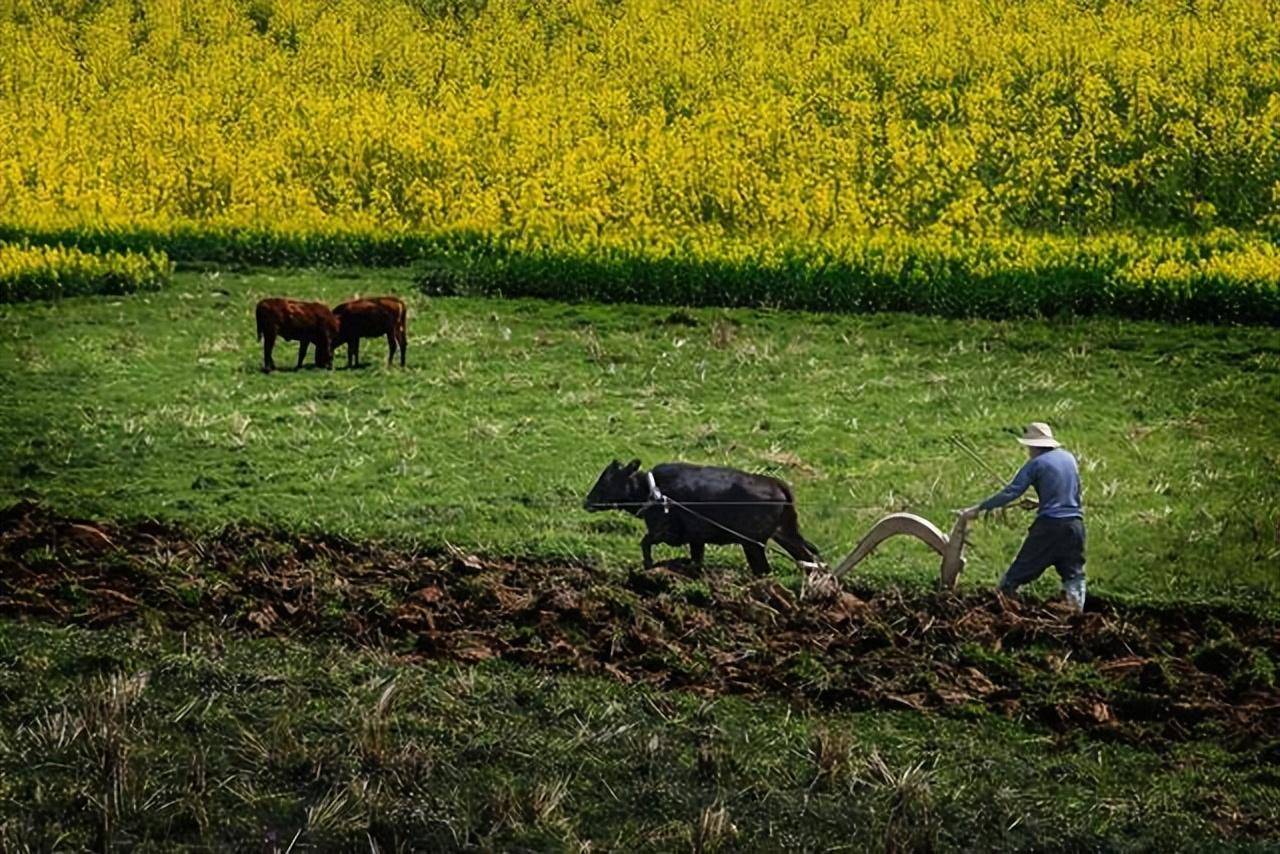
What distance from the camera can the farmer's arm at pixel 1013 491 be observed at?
7117 mm

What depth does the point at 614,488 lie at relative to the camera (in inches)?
301

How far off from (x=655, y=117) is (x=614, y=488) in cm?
857

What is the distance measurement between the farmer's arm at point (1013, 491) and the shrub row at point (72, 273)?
6886 millimetres

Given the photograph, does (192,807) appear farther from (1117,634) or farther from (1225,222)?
(1225,222)

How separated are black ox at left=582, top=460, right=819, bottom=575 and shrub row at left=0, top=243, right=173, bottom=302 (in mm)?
5796

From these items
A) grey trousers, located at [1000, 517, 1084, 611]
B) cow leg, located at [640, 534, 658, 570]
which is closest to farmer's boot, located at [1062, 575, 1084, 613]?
grey trousers, located at [1000, 517, 1084, 611]

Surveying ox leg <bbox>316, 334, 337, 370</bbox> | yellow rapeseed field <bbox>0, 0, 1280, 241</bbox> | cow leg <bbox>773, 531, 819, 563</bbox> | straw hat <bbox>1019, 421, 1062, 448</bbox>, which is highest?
yellow rapeseed field <bbox>0, 0, 1280, 241</bbox>

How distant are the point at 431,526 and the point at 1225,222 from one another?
276 inches

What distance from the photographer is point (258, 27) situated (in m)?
18.8

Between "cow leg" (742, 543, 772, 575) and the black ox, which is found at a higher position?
the black ox

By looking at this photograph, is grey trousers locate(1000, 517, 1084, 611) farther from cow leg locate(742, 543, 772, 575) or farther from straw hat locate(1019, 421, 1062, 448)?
cow leg locate(742, 543, 772, 575)

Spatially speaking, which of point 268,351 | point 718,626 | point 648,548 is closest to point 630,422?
point 268,351

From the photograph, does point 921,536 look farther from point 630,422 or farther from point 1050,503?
point 630,422

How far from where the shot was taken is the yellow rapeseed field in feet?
47.0
